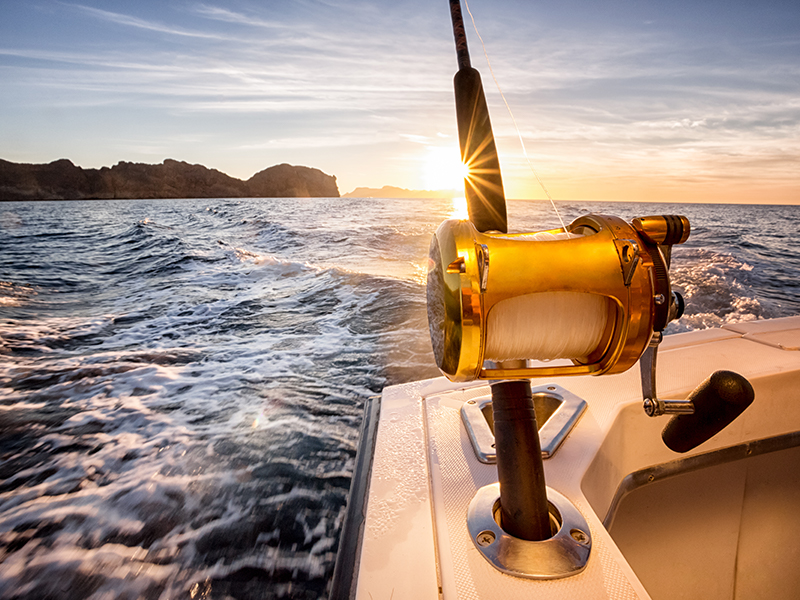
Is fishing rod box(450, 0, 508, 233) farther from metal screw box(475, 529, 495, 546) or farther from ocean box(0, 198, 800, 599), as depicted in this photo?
ocean box(0, 198, 800, 599)

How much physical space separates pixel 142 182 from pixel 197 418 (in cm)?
9738

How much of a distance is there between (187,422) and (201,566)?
1.13 metres

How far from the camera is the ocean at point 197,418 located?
158cm

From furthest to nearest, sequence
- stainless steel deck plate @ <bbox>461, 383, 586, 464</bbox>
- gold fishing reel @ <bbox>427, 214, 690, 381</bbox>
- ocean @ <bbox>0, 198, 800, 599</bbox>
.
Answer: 1. ocean @ <bbox>0, 198, 800, 599</bbox>
2. stainless steel deck plate @ <bbox>461, 383, 586, 464</bbox>
3. gold fishing reel @ <bbox>427, 214, 690, 381</bbox>

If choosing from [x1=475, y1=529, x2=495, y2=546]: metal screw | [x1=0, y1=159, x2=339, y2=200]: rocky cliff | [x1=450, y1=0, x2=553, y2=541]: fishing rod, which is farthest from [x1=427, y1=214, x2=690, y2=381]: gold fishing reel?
[x1=0, y1=159, x2=339, y2=200]: rocky cliff

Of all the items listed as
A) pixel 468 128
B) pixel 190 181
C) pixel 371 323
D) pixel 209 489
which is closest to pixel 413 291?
pixel 371 323

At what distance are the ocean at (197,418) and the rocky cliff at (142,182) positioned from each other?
92.0 m

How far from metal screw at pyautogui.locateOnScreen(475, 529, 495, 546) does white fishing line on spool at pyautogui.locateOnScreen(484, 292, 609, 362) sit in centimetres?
36

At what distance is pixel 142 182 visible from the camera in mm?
82062

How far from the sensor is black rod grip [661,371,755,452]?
2.17 feet

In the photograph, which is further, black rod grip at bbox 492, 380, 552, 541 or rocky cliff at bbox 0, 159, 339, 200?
rocky cliff at bbox 0, 159, 339, 200

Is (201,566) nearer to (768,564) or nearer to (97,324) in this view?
(768,564)

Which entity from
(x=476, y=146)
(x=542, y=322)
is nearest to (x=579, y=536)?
(x=542, y=322)

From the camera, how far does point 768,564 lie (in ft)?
4.58
